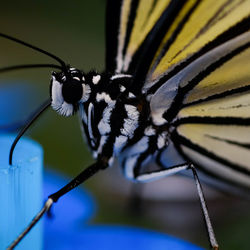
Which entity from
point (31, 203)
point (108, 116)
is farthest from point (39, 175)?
point (108, 116)

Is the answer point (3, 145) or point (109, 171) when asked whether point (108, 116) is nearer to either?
point (3, 145)

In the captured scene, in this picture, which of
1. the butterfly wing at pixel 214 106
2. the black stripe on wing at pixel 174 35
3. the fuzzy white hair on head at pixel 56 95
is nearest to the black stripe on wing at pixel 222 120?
the butterfly wing at pixel 214 106

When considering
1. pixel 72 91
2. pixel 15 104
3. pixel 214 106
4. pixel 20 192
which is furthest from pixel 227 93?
pixel 15 104

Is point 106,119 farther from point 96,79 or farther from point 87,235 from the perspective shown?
point 87,235

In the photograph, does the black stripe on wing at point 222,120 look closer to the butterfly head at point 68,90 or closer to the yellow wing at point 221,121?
the yellow wing at point 221,121

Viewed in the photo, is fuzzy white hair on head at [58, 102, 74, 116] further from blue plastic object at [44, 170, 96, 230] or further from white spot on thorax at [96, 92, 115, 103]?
blue plastic object at [44, 170, 96, 230]

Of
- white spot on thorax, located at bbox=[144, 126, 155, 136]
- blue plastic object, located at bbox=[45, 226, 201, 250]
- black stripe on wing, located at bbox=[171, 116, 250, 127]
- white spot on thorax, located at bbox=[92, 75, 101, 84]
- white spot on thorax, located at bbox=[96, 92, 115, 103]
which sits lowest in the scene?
blue plastic object, located at bbox=[45, 226, 201, 250]

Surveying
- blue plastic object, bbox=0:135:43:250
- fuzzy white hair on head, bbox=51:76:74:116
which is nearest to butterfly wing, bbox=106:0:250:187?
fuzzy white hair on head, bbox=51:76:74:116
